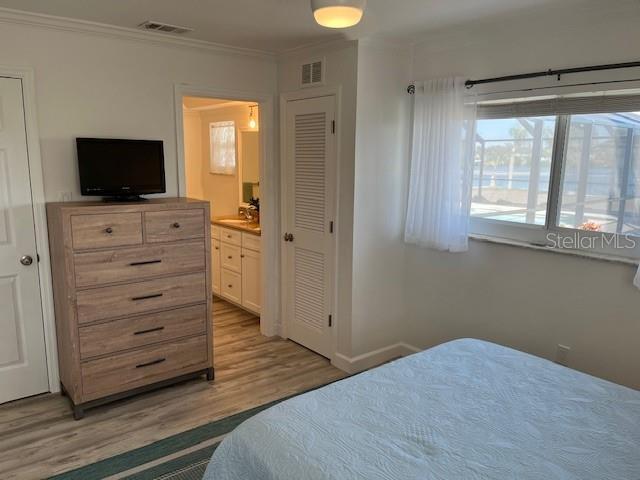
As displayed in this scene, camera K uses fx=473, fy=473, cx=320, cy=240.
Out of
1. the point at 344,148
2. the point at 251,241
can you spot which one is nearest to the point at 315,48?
the point at 344,148

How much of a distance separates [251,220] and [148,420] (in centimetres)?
259

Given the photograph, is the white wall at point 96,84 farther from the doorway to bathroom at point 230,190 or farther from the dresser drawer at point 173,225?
the doorway to bathroom at point 230,190

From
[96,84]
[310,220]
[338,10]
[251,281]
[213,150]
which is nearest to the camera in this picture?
[338,10]

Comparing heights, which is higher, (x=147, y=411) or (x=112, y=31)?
(x=112, y=31)

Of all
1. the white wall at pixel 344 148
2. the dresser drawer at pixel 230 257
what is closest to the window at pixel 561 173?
the white wall at pixel 344 148

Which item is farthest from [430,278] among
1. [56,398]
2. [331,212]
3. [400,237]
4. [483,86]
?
[56,398]

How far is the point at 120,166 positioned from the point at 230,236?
182cm

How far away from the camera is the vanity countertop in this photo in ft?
14.8

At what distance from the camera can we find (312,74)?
3.62 meters

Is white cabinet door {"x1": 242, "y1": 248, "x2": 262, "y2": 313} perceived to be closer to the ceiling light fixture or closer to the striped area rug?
the striped area rug

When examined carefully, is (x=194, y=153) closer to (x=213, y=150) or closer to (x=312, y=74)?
(x=213, y=150)

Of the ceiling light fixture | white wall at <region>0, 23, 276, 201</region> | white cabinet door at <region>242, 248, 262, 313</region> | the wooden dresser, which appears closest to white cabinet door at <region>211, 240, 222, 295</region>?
white cabinet door at <region>242, 248, 262, 313</region>

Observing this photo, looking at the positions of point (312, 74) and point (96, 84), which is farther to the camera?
point (312, 74)

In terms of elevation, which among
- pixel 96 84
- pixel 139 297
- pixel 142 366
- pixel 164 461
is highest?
pixel 96 84
